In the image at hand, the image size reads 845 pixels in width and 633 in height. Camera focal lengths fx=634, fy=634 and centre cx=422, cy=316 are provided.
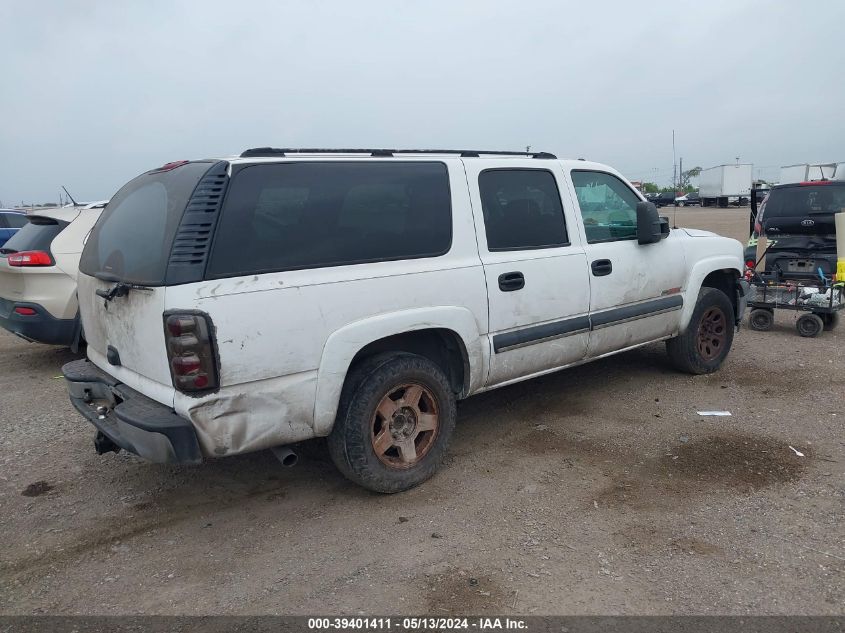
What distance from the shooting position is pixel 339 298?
3.24 m

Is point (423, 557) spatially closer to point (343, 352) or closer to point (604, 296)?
point (343, 352)

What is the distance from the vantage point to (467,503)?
357 centimetres

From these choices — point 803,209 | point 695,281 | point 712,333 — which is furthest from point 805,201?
point 695,281

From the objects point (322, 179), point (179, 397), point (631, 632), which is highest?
point (322, 179)

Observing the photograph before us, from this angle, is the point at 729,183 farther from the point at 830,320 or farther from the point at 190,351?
the point at 190,351

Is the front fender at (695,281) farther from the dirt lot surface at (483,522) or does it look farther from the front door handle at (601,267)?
the front door handle at (601,267)

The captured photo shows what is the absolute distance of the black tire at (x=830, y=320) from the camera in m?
7.51

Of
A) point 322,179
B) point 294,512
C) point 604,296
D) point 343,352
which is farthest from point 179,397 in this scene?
point 604,296

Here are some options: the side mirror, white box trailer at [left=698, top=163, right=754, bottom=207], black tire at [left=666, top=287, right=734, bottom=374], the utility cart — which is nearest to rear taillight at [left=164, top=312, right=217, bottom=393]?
the side mirror

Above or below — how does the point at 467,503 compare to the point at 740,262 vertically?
below

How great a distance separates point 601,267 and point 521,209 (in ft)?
2.62

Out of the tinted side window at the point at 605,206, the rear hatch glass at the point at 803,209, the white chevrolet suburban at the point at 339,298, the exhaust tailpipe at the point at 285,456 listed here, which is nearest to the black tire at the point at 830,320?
the rear hatch glass at the point at 803,209

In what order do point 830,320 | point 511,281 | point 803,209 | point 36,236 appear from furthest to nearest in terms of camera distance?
1. point 803,209
2. point 830,320
3. point 36,236
4. point 511,281

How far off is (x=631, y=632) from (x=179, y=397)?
2177mm
